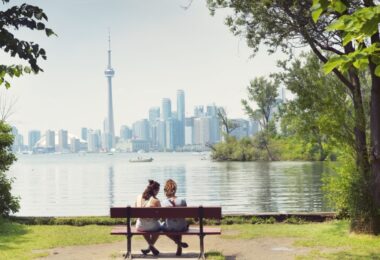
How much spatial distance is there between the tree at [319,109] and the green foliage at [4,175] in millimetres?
8368

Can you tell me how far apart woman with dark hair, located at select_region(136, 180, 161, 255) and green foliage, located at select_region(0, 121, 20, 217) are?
265 inches

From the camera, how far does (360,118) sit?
12.1 meters

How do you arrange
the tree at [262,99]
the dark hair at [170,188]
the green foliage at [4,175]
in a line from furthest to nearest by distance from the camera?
the tree at [262,99] → the green foliage at [4,175] → the dark hair at [170,188]

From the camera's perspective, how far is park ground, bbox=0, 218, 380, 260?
35.1 feet

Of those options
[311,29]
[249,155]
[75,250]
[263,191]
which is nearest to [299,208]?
[263,191]

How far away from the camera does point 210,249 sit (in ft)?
37.9

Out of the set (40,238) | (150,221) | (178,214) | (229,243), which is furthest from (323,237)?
(40,238)

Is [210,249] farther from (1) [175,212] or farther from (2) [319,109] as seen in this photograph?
(2) [319,109]

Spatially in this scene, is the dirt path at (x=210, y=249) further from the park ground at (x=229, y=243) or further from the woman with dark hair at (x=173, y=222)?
the woman with dark hair at (x=173, y=222)

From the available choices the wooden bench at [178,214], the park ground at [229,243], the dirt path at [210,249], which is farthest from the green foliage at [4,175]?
the wooden bench at [178,214]

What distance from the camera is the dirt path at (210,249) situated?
34.9 ft

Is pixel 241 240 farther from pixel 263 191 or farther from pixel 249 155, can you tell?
pixel 249 155

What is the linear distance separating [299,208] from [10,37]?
26377 mm

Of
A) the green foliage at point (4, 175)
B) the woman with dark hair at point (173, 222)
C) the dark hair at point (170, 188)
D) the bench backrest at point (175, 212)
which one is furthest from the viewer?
the green foliage at point (4, 175)
